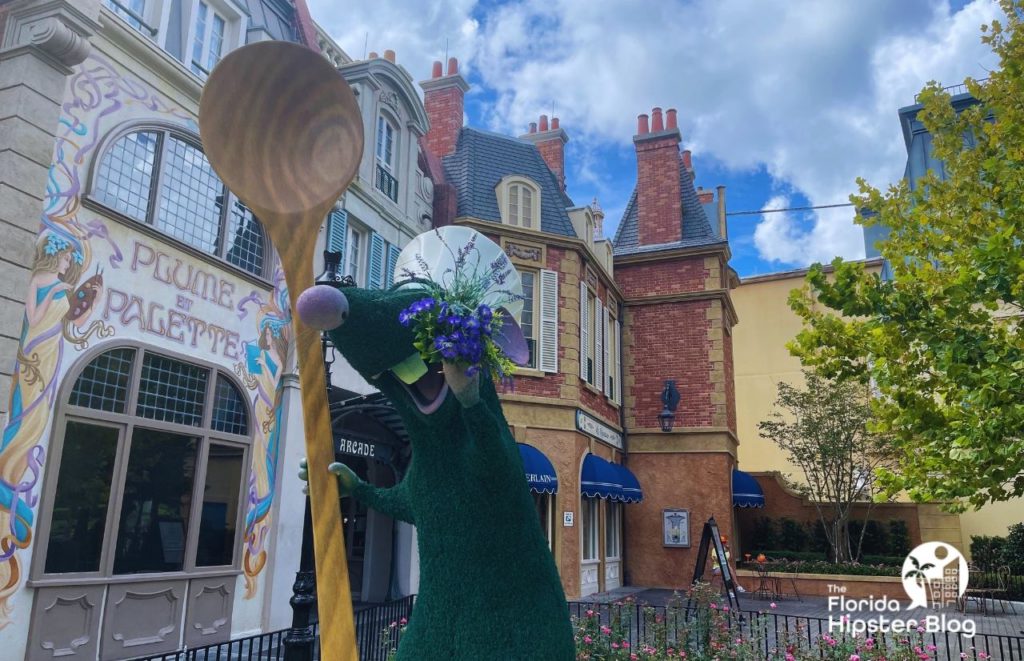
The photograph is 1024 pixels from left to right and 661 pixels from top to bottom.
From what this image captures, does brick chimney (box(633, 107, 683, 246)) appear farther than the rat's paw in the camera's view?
Yes

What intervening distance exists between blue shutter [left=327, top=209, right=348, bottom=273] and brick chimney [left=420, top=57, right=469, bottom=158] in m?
6.66

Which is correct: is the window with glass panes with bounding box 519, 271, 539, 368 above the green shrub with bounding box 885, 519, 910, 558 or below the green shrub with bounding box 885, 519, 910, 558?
above

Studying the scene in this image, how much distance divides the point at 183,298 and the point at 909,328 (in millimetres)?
8452

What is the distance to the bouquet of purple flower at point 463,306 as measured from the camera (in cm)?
283

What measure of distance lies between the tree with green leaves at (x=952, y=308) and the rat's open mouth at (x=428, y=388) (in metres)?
4.85

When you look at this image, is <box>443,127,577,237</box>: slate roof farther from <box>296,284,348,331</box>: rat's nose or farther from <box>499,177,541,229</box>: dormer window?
<box>296,284,348,331</box>: rat's nose

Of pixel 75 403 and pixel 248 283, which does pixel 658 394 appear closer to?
pixel 248 283

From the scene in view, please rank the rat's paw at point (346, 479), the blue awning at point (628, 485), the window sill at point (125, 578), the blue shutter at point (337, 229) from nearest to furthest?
the rat's paw at point (346, 479), the window sill at point (125, 578), the blue shutter at point (337, 229), the blue awning at point (628, 485)

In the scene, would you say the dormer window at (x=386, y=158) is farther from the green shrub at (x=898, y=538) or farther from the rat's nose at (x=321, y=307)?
the green shrub at (x=898, y=538)

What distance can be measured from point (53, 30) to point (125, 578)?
5.96 metres

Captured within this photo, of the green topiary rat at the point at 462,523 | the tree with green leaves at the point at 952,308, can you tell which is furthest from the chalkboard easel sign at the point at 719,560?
the green topiary rat at the point at 462,523

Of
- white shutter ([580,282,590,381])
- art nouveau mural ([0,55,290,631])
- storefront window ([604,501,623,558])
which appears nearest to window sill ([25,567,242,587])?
art nouveau mural ([0,55,290,631])

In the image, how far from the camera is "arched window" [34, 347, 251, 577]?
7656 mm

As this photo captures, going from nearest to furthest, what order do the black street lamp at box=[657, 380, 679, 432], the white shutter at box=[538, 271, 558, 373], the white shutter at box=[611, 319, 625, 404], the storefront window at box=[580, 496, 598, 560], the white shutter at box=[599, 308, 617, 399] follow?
the white shutter at box=[538, 271, 558, 373] < the storefront window at box=[580, 496, 598, 560] < the white shutter at box=[599, 308, 617, 399] < the black street lamp at box=[657, 380, 679, 432] < the white shutter at box=[611, 319, 625, 404]
